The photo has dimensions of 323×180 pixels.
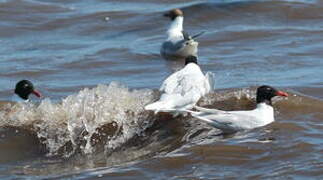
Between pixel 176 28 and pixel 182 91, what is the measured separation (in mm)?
6128

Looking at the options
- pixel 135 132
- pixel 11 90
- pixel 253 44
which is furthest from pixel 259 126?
pixel 253 44

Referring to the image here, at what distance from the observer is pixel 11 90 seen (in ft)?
43.2

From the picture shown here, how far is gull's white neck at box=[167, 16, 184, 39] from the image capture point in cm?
1677

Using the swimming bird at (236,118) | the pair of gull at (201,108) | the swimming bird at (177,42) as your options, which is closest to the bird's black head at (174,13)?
the swimming bird at (177,42)

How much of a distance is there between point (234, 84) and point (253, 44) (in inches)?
117

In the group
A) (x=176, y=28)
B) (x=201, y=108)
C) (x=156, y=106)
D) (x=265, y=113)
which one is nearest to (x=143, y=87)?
(x=156, y=106)

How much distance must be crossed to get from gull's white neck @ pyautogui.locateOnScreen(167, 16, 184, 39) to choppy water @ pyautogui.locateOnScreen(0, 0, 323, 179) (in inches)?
12.5

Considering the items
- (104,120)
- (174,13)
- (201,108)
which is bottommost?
(104,120)

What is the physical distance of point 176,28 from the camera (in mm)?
17031

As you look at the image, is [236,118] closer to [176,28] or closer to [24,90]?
[24,90]

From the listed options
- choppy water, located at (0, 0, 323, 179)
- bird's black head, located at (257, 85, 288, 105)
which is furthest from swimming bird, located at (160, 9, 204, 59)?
bird's black head, located at (257, 85, 288, 105)

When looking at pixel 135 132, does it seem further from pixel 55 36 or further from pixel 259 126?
pixel 55 36

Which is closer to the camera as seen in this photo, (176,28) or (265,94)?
(265,94)

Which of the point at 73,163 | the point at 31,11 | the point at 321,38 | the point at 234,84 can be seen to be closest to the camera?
the point at 73,163
